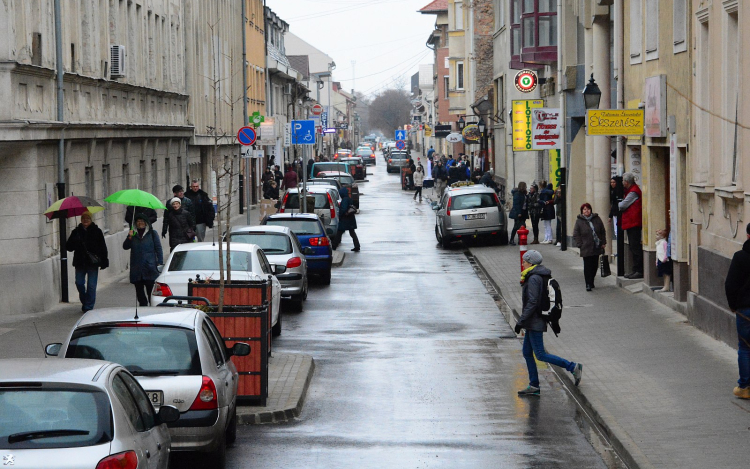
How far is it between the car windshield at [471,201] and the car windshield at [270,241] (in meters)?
13.2

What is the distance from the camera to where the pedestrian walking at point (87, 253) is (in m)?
19.0

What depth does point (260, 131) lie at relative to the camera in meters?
40.9

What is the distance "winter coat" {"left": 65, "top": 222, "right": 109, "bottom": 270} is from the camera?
1898 cm

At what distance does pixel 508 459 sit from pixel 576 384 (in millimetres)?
3224

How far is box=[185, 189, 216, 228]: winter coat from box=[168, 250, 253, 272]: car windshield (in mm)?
9321

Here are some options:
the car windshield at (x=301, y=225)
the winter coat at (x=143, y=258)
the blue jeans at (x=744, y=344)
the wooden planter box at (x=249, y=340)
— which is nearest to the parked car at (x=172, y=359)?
the wooden planter box at (x=249, y=340)

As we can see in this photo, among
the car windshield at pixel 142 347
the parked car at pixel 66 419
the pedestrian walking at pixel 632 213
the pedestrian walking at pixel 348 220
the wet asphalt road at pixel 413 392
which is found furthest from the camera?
the pedestrian walking at pixel 348 220

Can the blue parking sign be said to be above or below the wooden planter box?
above

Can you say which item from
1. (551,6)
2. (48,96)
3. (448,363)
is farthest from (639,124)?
(551,6)

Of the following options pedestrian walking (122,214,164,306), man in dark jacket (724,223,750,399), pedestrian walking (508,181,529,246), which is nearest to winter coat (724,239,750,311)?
man in dark jacket (724,223,750,399)

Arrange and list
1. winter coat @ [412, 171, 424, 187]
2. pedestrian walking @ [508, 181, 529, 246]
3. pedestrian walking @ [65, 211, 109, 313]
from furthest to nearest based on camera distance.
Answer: winter coat @ [412, 171, 424, 187] → pedestrian walking @ [508, 181, 529, 246] → pedestrian walking @ [65, 211, 109, 313]

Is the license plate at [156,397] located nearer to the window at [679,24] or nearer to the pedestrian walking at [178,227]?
the window at [679,24]

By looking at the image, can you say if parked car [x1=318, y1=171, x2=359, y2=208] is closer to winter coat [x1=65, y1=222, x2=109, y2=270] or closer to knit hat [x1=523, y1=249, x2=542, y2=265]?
winter coat [x1=65, y1=222, x2=109, y2=270]

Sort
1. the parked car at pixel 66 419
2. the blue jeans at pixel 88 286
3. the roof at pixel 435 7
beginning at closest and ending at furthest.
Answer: the parked car at pixel 66 419 < the blue jeans at pixel 88 286 < the roof at pixel 435 7
